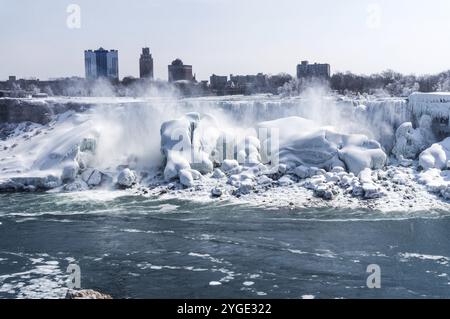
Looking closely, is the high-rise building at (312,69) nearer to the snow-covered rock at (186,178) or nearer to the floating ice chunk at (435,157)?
the floating ice chunk at (435,157)

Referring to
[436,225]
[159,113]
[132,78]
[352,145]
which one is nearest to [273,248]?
[436,225]

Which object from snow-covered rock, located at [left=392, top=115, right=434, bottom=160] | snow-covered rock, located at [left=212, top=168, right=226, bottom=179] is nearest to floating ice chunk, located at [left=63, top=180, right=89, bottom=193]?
snow-covered rock, located at [left=212, top=168, right=226, bottom=179]

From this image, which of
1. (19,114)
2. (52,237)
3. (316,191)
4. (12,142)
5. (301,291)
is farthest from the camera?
(19,114)

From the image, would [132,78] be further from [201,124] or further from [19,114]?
[201,124]

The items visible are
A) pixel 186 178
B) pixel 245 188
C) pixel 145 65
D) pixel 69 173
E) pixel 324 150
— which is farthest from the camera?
pixel 145 65

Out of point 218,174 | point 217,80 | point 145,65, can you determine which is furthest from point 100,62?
point 218,174

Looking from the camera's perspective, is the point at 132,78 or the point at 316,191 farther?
the point at 132,78

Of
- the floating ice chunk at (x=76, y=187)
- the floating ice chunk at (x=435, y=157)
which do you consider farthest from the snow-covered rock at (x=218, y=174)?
the floating ice chunk at (x=435, y=157)

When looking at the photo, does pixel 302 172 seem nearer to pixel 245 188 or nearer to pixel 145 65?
pixel 245 188
